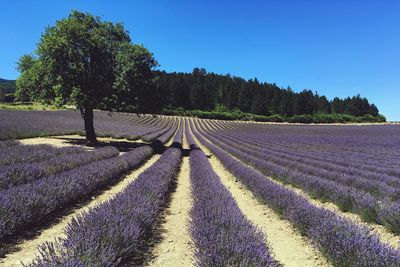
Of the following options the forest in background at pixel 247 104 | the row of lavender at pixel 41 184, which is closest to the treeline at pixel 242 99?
the forest in background at pixel 247 104

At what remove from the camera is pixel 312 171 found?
33.0 feet

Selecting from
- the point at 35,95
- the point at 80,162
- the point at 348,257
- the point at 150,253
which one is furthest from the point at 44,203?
the point at 35,95

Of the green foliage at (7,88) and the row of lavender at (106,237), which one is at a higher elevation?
the green foliage at (7,88)

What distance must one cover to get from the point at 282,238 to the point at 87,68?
15.0m

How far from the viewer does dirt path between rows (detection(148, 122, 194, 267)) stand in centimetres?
371

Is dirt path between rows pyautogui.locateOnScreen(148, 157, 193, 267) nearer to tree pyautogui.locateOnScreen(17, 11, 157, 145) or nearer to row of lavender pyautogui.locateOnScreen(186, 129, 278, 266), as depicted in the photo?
row of lavender pyautogui.locateOnScreen(186, 129, 278, 266)

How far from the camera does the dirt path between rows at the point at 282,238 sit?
3893mm

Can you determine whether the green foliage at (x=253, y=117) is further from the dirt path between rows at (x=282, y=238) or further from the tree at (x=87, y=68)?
the dirt path between rows at (x=282, y=238)

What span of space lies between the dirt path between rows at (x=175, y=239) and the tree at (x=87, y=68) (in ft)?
36.7

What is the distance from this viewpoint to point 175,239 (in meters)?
4.48

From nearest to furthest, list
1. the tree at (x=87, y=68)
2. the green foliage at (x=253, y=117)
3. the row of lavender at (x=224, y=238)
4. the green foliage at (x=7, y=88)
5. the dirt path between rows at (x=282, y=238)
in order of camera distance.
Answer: the row of lavender at (x=224, y=238)
the dirt path between rows at (x=282, y=238)
the tree at (x=87, y=68)
the green foliage at (x=253, y=117)
the green foliage at (x=7, y=88)

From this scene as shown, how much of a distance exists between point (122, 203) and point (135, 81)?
1345cm

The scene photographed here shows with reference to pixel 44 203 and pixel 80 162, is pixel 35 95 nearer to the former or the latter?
pixel 80 162

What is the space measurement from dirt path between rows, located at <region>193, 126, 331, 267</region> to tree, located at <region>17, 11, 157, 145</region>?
11563mm
